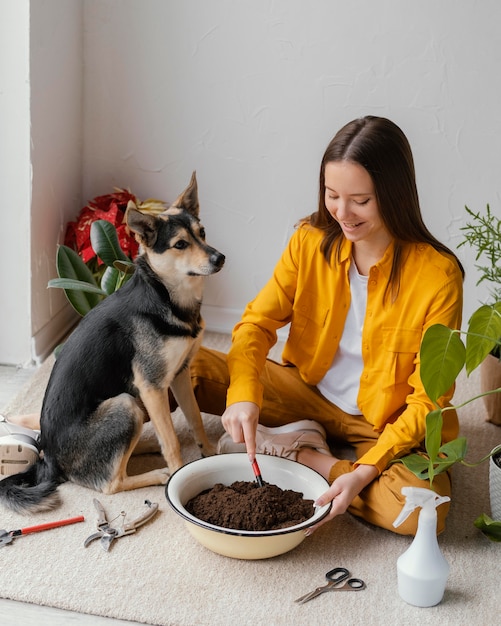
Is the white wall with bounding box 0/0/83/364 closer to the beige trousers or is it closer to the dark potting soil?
the beige trousers

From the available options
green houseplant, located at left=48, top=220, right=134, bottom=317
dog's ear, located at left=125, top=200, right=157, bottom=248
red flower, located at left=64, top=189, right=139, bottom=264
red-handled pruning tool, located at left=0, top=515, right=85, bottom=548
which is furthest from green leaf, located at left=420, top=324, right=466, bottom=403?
red flower, located at left=64, top=189, right=139, bottom=264

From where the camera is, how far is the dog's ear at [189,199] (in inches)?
74.3

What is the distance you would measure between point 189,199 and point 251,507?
2.25ft

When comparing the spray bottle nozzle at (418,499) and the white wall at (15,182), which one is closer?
the spray bottle nozzle at (418,499)

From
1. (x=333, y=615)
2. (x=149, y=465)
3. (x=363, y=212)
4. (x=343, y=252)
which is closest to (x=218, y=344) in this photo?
(x=149, y=465)

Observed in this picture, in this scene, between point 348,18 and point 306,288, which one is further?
point 348,18

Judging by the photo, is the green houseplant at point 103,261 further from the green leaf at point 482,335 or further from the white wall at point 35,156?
the green leaf at point 482,335

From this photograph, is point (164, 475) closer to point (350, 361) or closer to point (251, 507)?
point (251, 507)

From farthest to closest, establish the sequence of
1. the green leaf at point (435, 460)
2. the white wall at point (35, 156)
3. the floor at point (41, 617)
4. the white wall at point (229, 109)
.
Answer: the white wall at point (229, 109) → the white wall at point (35, 156) → the green leaf at point (435, 460) → the floor at point (41, 617)

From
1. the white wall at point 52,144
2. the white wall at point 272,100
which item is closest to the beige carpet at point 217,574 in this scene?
the white wall at point 52,144

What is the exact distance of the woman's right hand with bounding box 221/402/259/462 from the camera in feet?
5.78

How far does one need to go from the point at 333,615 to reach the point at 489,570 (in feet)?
1.18

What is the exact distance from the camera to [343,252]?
1.92 metres

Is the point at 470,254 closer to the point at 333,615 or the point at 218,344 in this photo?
the point at 218,344
